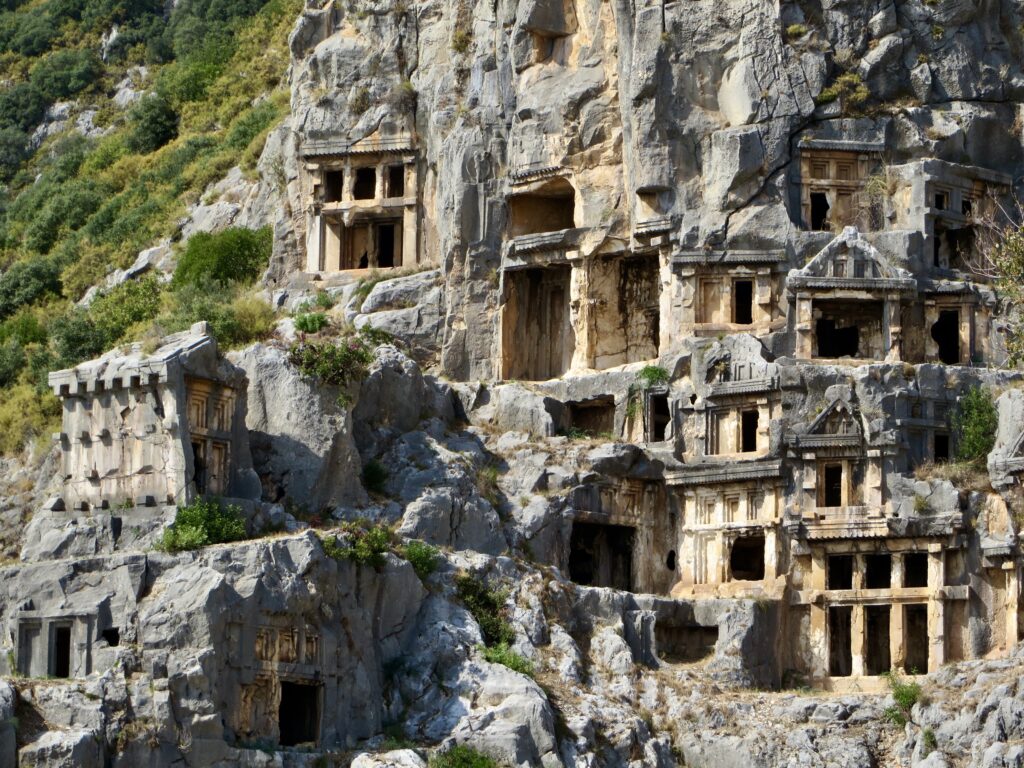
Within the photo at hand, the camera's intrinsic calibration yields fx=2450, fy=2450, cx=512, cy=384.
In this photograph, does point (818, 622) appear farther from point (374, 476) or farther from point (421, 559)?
point (374, 476)

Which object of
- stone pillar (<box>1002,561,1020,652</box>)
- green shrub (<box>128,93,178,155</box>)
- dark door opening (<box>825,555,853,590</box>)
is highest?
green shrub (<box>128,93,178,155</box>)

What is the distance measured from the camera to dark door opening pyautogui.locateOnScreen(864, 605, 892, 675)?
63.1 m

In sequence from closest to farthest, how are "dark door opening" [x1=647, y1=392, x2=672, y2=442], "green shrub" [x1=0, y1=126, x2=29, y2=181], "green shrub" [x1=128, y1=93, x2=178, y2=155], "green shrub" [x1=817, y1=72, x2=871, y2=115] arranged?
"dark door opening" [x1=647, y1=392, x2=672, y2=442]
"green shrub" [x1=817, y1=72, x2=871, y2=115]
"green shrub" [x1=128, y1=93, x2=178, y2=155]
"green shrub" [x1=0, y1=126, x2=29, y2=181]

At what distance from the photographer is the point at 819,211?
6931 centimetres

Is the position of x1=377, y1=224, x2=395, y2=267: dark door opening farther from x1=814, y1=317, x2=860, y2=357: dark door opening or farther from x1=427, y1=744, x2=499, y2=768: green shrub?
x1=427, y1=744, x2=499, y2=768: green shrub

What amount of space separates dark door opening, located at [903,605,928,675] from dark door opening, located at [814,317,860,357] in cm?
827

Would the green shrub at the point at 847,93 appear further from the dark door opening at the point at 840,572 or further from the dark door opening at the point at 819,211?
the dark door opening at the point at 840,572

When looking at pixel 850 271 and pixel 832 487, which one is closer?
pixel 832 487

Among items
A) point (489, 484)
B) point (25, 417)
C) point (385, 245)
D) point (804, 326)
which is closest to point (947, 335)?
point (804, 326)

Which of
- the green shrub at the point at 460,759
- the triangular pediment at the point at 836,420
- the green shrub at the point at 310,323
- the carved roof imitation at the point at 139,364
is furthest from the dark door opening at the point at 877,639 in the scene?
the carved roof imitation at the point at 139,364

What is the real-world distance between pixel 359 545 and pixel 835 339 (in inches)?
733

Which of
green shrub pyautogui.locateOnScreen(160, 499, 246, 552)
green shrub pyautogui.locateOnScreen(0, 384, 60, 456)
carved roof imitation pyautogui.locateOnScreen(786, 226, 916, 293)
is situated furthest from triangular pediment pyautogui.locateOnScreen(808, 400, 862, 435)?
green shrub pyautogui.locateOnScreen(0, 384, 60, 456)

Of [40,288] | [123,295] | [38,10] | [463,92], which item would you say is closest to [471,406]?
[463,92]

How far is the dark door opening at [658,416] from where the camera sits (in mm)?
66562
